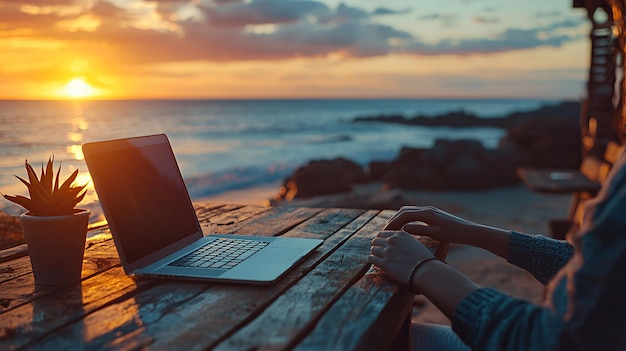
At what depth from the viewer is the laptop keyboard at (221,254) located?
1557 millimetres

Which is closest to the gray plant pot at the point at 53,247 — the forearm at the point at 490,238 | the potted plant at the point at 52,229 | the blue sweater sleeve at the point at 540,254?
the potted plant at the point at 52,229

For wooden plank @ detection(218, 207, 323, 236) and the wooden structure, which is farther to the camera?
the wooden structure

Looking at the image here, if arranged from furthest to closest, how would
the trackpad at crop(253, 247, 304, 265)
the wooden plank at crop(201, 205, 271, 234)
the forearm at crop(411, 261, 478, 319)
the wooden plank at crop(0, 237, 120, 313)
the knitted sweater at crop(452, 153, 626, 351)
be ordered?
the wooden plank at crop(201, 205, 271, 234) → the trackpad at crop(253, 247, 304, 265) → the wooden plank at crop(0, 237, 120, 313) → the forearm at crop(411, 261, 478, 319) → the knitted sweater at crop(452, 153, 626, 351)

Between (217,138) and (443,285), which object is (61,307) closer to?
(443,285)

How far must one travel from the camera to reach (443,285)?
1272mm

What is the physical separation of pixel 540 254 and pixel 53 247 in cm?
140

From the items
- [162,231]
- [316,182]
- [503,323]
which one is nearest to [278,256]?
[162,231]

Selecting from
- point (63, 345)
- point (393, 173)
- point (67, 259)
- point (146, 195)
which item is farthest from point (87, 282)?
point (393, 173)

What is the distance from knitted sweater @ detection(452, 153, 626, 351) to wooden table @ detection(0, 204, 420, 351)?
0.93 ft

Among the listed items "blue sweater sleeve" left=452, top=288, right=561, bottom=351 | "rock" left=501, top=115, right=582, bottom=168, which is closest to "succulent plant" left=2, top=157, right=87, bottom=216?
"blue sweater sleeve" left=452, top=288, right=561, bottom=351

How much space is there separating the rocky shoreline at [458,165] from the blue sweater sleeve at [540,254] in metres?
7.34

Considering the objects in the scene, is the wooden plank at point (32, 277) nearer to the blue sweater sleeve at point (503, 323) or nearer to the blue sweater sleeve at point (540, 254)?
the blue sweater sleeve at point (503, 323)

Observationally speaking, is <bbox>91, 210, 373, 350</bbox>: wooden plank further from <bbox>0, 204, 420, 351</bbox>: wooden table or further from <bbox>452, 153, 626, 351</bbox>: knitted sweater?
<bbox>452, 153, 626, 351</bbox>: knitted sweater

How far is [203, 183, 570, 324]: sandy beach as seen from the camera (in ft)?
15.8
